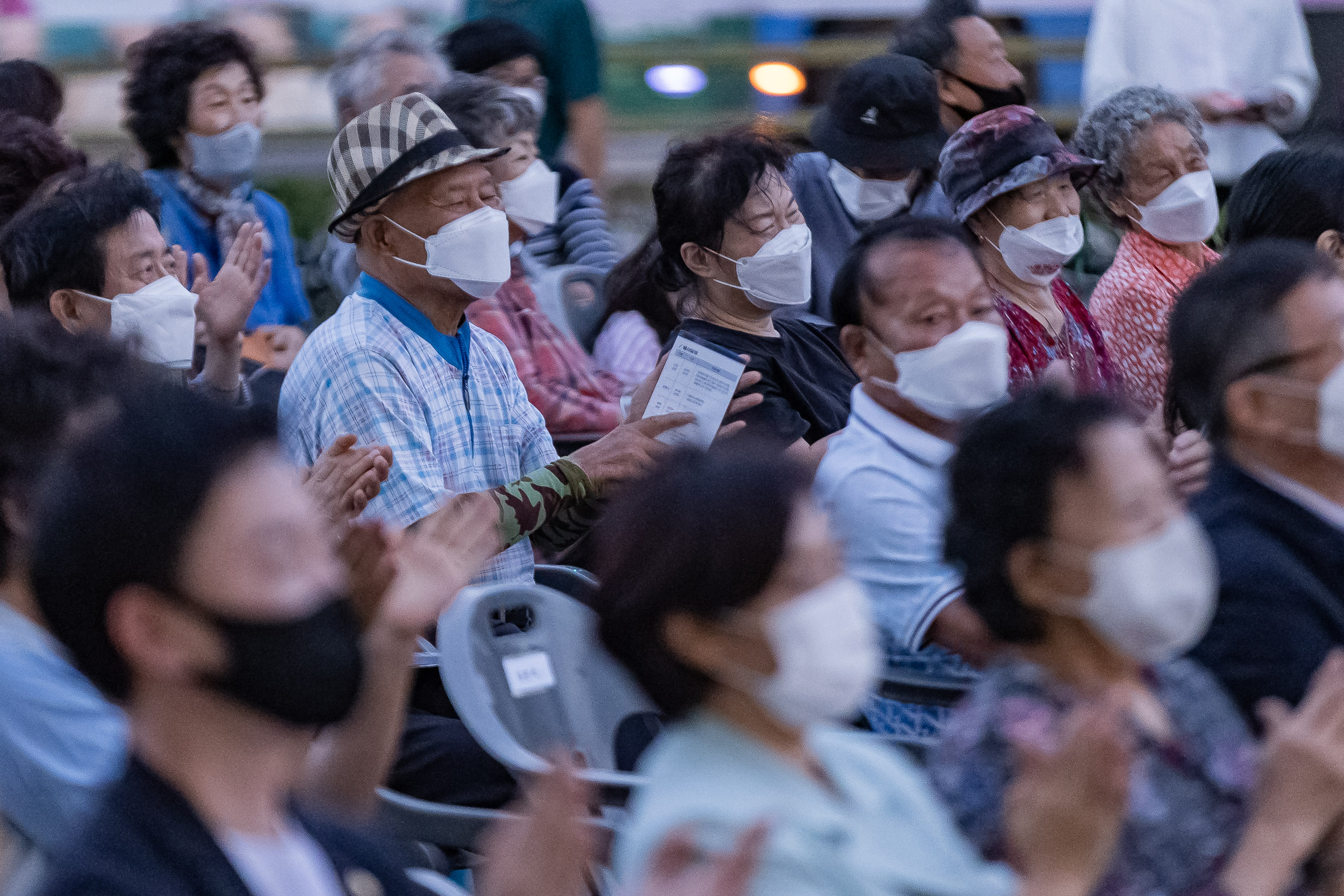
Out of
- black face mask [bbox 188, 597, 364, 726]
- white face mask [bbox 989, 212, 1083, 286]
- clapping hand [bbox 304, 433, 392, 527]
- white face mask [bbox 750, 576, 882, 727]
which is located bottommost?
white face mask [bbox 989, 212, 1083, 286]

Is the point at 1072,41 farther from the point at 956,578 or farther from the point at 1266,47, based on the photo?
the point at 956,578

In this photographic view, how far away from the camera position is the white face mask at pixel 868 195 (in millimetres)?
4715

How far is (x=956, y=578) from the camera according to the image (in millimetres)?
2584

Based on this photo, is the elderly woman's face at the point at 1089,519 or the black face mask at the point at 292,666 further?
the elderly woman's face at the point at 1089,519

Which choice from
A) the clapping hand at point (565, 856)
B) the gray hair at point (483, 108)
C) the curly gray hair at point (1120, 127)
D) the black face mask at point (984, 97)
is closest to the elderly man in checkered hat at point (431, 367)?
the gray hair at point (483, 108)

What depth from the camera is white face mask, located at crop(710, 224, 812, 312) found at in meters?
3.74

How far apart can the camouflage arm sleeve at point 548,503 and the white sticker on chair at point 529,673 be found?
0.45 meters

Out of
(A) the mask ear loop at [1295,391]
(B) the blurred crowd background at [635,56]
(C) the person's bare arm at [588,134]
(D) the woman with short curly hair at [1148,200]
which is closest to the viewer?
(A) the mask ear loop at [1295,391]

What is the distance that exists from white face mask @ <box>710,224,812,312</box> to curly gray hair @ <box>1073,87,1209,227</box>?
1163 millimetres

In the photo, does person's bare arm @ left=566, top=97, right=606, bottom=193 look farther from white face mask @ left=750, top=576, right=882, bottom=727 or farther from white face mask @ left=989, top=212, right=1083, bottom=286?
white face mask @ left=750, top=576, right=882, bottom=727

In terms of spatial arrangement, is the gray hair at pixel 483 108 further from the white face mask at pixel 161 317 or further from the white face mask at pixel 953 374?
the white face mask at pixel 953 374

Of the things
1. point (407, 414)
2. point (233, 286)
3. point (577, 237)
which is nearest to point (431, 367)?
point (407, 414)

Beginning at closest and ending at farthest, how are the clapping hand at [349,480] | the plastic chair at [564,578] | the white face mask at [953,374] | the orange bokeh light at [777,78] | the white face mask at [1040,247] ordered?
the clapping hand at [349,480] < the white face mask at [953,374] < the plastic chair at [564,578] < the white face mask at [1040,247] < the orange bokeh light at [777,78]

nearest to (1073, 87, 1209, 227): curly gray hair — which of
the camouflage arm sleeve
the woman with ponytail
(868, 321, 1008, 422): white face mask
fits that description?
the woman with ponytail
